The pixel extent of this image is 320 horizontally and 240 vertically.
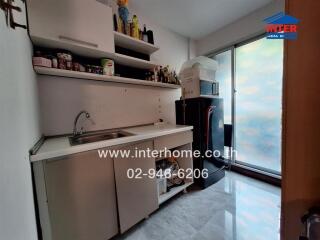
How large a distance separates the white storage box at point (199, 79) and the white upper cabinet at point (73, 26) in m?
1.18

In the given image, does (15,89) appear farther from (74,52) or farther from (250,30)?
(250,30)

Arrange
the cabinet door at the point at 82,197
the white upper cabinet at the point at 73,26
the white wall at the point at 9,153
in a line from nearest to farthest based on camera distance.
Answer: the white wall at the point at 9,153
the cabinet door at the point at 82,197
the white upper cabinet at the point at 73,26

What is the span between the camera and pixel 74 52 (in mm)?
1422

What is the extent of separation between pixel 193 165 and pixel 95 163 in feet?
4.67

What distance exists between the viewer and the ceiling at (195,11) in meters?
1.87

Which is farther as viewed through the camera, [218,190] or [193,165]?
[193,165]

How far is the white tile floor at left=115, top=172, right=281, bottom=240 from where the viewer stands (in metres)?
1.33

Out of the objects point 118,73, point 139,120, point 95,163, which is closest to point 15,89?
point 95,163

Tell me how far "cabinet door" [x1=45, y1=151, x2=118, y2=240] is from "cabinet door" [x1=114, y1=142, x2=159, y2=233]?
0.20 ft

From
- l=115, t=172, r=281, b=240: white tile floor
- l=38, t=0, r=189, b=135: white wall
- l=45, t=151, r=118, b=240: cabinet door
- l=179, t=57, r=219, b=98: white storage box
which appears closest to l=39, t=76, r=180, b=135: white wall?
l=38, t=0, r=189, b=135: white wall

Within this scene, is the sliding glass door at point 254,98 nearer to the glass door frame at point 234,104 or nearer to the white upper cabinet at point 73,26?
the glass door frame at point 234,104

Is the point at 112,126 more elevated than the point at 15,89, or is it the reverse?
the point at 15,89

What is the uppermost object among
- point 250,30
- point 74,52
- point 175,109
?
point 250,30

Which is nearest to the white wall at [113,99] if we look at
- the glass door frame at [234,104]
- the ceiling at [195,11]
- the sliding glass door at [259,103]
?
the ceiling at [195,11]
